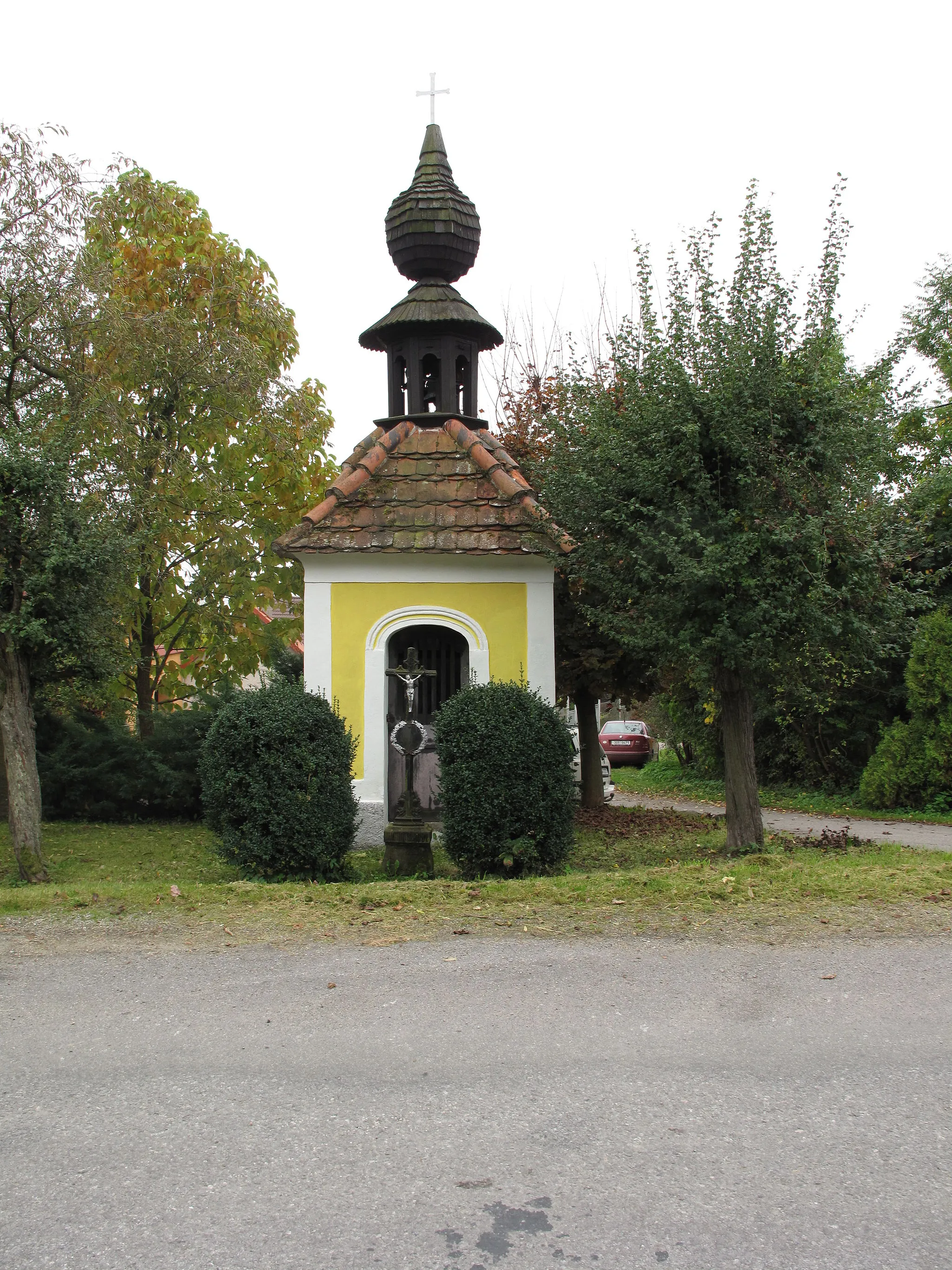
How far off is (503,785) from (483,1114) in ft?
18.1

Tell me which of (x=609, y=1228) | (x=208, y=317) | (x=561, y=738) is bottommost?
(x=609, y=1228)

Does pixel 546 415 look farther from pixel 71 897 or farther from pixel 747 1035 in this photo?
pixel 747 1035

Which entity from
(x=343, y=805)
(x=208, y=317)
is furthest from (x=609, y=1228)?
(x=208, y=317)

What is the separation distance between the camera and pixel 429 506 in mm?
12789

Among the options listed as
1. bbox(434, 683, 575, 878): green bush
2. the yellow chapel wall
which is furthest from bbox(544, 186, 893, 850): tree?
the yellow chapel wall

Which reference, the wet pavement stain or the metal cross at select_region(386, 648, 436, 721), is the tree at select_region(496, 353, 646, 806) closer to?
the metal cross at select_region(386, 648, 436, 721)

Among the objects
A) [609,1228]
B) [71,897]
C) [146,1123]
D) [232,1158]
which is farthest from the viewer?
[71,897]

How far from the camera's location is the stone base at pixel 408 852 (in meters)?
10.0

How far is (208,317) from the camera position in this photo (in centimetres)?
1609

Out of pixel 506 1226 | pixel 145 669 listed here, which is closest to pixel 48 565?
pixel 145 669

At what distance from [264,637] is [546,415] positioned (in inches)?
283

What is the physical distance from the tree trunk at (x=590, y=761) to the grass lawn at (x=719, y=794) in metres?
3.29

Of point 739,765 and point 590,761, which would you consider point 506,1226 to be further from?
point 590,761

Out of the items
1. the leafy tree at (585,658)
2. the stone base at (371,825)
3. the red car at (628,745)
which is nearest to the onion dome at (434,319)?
the leafy tree at (585,658)
